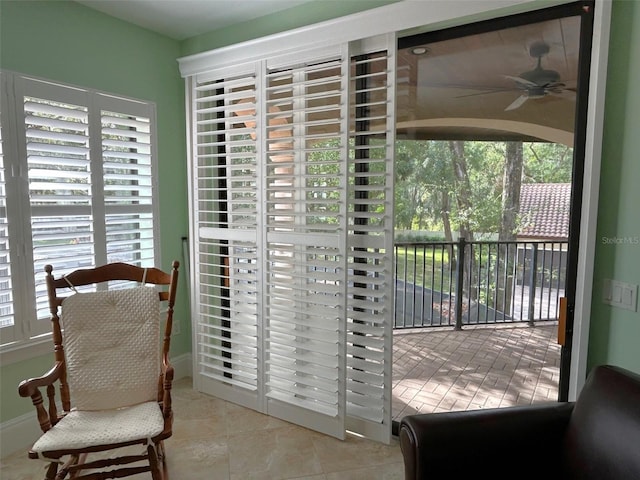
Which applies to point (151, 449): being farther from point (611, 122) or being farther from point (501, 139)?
point (611, 122)

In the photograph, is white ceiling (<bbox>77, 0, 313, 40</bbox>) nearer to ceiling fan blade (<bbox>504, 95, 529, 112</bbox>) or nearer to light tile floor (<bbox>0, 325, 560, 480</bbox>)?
ceiling fan blade (<bbox>504, 95, 529, 112</bbox>)

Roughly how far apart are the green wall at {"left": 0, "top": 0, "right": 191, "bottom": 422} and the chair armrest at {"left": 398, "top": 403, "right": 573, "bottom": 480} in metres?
2.27

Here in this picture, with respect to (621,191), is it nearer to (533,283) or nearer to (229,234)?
(533,283)


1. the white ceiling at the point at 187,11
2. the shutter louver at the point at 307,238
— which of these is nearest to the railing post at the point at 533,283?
the shutter louver at the point at 307,238

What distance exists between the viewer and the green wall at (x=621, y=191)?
1.66m

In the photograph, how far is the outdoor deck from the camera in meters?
2.19

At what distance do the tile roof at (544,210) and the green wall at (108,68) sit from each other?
2.43 m

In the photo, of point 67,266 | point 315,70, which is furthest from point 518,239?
point 67,266

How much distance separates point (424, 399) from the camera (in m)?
2.56

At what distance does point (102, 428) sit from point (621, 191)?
2.48 m

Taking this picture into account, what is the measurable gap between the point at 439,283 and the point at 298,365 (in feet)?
3.30

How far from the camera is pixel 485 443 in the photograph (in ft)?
4.53

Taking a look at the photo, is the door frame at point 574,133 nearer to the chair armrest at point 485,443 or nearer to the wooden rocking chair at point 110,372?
the chair armrest at point 485,443

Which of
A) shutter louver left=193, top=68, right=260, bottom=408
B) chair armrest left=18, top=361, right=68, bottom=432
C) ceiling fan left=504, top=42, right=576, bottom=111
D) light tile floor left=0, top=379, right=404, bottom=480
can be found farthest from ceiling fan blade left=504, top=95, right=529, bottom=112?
chair armrest left=18, top=361, right=68, bottom=432
